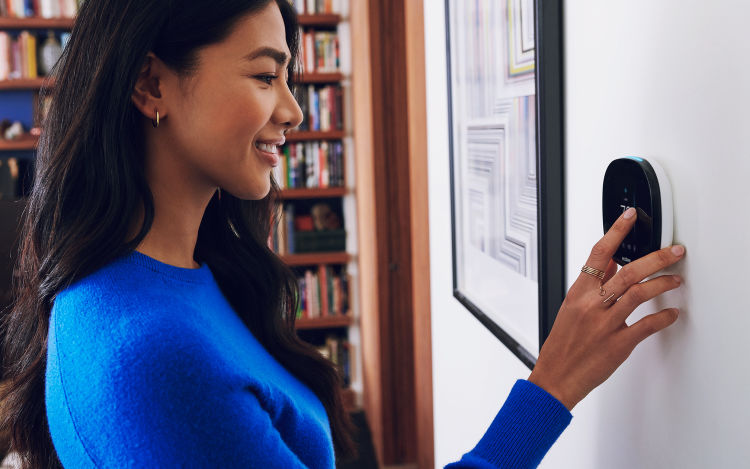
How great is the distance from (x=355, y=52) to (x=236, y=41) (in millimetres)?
2367

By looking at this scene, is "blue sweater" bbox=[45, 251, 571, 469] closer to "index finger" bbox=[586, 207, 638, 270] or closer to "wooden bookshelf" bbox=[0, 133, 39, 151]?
"index finger" bbox=[586, 207, 638, 270]

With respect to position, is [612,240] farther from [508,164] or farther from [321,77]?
[321,77]

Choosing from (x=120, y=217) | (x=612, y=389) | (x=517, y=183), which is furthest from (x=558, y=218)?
(x=120, y=217)

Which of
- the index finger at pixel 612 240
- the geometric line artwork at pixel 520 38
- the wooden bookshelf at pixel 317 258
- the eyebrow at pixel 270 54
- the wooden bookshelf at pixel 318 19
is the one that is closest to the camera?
the index finger at pixel 612 240

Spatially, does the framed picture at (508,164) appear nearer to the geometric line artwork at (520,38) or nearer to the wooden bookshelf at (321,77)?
the geometric line artwork at (520,38)

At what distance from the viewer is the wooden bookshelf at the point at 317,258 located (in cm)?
335

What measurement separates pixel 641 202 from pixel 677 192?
35 mm

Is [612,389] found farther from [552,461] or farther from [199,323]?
→ [199,323]

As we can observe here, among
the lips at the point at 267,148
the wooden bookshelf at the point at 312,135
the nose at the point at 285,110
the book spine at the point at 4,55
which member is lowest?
the lips at the point at 267,148

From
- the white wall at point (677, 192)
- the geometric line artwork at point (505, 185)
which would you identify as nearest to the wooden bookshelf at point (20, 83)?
the geometric line artwork at point (505, 185)

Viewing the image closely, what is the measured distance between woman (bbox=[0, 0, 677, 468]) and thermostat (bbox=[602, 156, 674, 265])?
0.06 feet

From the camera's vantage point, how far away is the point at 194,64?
0.74m

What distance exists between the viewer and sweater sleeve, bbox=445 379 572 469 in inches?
28.2

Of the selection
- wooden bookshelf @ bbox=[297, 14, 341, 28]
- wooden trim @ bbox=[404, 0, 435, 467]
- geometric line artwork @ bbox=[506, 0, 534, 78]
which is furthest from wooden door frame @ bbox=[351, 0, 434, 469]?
geometric line artwork @ bbox=[506, 0, 534, 78]
